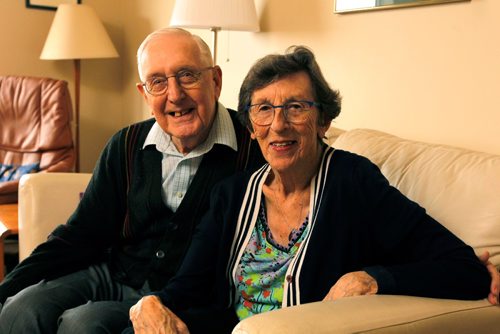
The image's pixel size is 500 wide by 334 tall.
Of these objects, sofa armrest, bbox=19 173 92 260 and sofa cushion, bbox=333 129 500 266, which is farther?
sofa armrest, bbox=19 173 92 260

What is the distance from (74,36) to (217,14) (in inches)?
60.7

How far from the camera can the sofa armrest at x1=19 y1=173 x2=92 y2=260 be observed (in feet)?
6.72

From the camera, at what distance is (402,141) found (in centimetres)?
167

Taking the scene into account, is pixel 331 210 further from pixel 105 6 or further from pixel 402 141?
pixel 105 6

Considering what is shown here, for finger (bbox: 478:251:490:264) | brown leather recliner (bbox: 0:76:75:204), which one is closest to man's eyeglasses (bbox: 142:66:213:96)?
finger (bbox: 478:251:490:264)

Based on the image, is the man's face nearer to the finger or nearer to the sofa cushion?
the sofa cushion

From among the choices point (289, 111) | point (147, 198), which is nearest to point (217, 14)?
point (147, 198)

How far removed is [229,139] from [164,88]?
0.77ft

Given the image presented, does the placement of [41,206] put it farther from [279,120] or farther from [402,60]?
[402,60]

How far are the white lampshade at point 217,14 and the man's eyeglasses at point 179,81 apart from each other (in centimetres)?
77

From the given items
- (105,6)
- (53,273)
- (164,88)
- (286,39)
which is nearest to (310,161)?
(164,88)

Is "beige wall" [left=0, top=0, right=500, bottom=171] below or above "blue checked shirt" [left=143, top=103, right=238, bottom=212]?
above

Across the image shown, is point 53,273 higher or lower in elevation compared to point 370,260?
lower

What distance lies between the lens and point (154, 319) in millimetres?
1341
